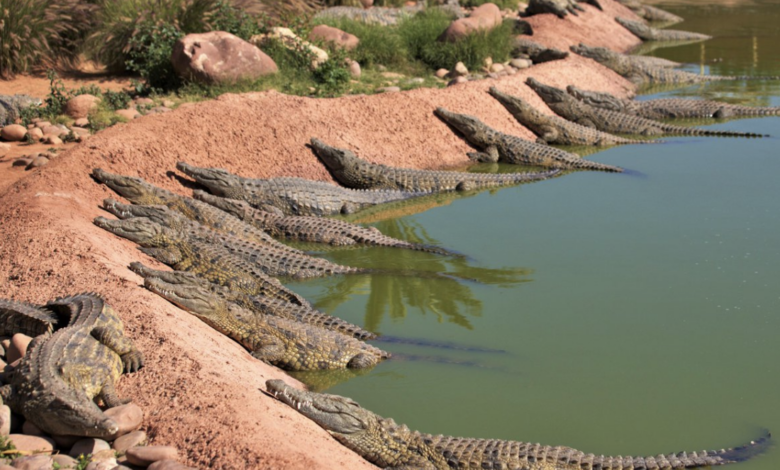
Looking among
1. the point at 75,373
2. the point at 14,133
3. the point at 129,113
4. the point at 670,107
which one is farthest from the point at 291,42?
the point at 75,373

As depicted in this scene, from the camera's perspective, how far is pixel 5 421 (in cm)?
403

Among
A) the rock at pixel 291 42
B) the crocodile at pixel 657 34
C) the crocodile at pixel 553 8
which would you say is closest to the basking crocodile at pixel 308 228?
the rock at pixel 291 42

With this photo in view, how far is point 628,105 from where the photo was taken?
50.2 feet

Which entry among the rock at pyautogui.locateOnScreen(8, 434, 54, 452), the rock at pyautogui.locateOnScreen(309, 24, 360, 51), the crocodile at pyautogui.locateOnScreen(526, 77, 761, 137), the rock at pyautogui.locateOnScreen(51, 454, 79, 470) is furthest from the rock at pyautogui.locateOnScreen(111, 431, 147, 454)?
the rock at pyautogui.locateOnScreen(309, 24, 360, 51)

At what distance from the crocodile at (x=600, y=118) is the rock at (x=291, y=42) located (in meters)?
3.82

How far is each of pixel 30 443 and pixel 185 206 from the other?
5.01 metres

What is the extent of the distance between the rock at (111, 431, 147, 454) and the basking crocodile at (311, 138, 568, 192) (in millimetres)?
6814

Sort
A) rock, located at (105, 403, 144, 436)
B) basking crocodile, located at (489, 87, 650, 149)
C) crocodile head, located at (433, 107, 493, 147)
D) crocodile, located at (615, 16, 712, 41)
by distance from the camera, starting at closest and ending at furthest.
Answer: rock, located at (105, 403, 144, 436) → crocodile head, located at (433, 107, 493, 147) → basking crocodile, located at (489, 87, 650, 149) → crocodile, located at (615, 16, 712, 41)

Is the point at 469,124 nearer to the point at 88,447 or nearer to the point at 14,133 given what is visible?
the point at 14,133

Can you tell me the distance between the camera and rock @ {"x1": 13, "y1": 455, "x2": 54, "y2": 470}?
12.1ft

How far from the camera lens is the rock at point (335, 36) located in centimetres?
1556

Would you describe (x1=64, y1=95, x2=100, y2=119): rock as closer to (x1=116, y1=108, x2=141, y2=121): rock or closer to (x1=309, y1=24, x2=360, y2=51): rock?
(x1=116, y1=108, x2=141, y2=121): rock

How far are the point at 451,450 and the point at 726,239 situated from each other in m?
4.86

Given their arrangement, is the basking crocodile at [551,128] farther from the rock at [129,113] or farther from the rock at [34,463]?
the rock at [34,463]
